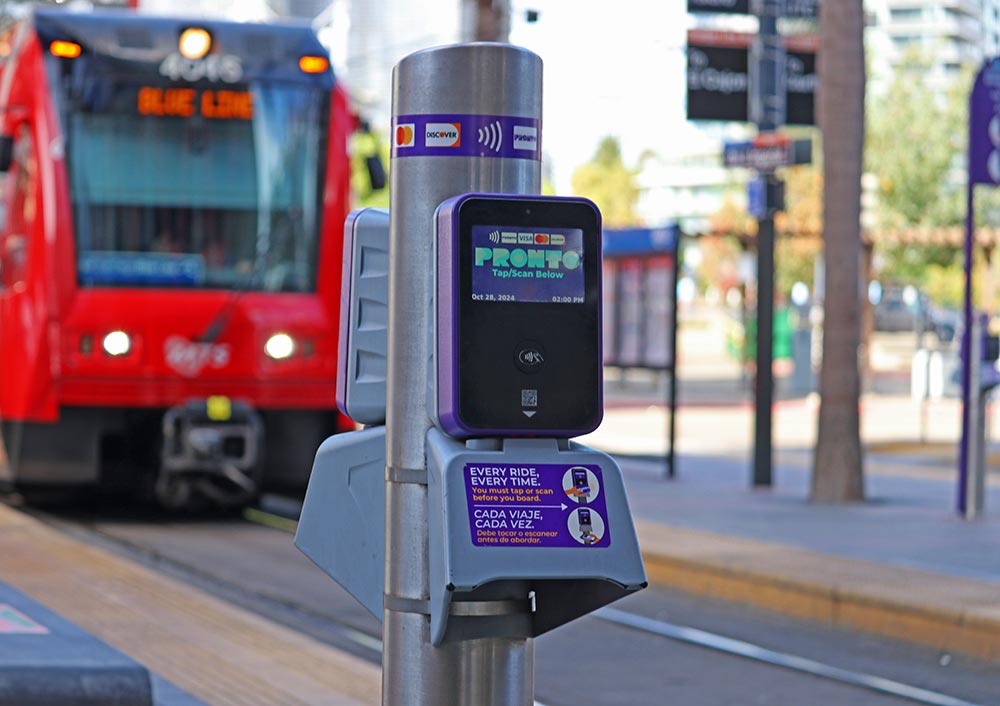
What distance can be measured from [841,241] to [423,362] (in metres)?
10.1

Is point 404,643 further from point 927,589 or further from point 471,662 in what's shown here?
point 927,589

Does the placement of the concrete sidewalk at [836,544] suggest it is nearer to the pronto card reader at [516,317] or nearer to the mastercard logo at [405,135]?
the pronto card reader at [516,317]

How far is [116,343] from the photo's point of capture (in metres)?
12.2

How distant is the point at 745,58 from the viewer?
1477cm

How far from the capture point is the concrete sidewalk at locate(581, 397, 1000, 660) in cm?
870

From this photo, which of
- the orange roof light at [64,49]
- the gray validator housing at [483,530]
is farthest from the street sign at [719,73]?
the gray validator housing at [483,530]

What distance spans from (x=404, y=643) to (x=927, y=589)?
230 inches

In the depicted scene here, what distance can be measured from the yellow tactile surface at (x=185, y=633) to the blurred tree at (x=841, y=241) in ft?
19.1

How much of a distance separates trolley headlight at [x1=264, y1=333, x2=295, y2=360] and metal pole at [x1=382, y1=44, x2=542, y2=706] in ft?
28.8

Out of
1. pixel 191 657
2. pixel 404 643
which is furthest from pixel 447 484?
pixel 191 657

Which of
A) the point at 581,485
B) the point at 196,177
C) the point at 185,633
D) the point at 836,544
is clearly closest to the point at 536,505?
the point at 581,485

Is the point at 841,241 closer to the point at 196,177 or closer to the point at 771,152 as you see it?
the point at 771,152

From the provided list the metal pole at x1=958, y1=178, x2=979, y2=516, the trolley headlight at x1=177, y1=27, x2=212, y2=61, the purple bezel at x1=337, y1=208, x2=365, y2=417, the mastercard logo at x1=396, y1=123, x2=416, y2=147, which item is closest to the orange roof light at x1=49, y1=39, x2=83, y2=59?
the trolley headlight at x1=177, y1=27, x2=212, y2=61

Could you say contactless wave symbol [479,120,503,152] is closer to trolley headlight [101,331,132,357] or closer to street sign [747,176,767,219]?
trolley headlight [101,331,132,357]
